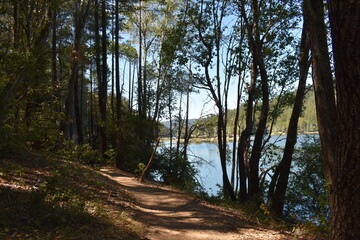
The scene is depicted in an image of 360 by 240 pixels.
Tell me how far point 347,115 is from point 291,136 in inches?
204

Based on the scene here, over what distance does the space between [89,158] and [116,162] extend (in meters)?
2.11

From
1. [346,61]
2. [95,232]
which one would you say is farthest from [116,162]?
[346,61]

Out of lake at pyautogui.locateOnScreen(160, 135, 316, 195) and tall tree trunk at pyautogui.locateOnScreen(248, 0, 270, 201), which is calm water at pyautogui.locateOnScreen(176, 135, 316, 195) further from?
tall tree trunk at pyautogui.locateOnScreen(248, 0, 270, 201)

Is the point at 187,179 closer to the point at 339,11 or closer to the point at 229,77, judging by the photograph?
the point at 229,77

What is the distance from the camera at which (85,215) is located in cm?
384

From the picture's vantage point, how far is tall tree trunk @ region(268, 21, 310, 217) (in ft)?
22.6

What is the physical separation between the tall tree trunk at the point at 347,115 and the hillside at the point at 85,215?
254 centimetres

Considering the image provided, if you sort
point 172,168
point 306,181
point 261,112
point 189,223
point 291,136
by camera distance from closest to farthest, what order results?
1. point 189,223
2. point 291,136
3. point 261,112
4. point 306,181
5. point 172,168

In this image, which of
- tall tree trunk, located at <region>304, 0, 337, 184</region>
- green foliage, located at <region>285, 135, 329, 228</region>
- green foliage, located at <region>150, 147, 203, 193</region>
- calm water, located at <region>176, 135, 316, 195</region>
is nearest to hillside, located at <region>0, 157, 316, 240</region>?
tall tree trunk, located at <region>304, 0, 337, 184</region>

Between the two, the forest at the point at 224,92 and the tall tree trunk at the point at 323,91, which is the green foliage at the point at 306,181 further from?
the tall tree trunk at the point at 323,91

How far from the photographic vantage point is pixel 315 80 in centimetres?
393

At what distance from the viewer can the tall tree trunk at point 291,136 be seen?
6.88 m

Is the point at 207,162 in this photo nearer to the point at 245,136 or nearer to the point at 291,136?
the point at 245,136

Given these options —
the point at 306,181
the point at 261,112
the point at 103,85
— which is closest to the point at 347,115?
the point at 261,112
